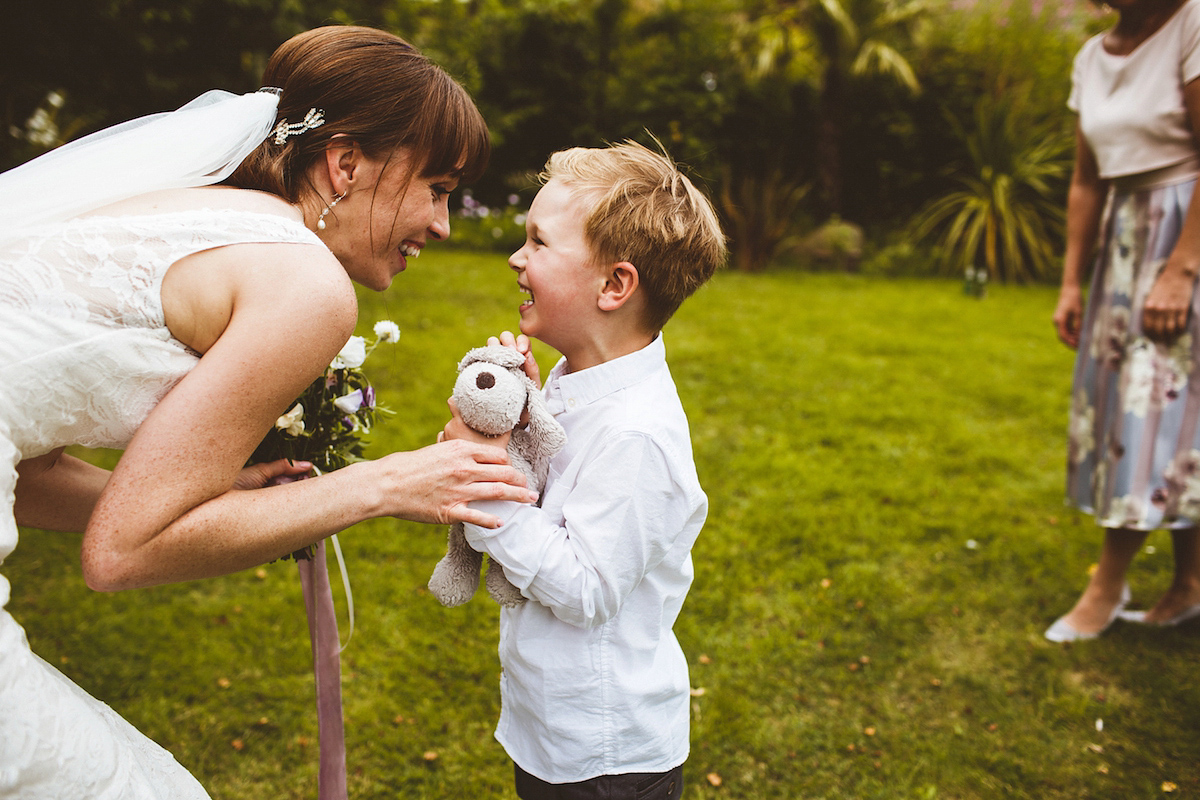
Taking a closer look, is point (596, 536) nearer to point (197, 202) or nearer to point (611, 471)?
point (611, 471)

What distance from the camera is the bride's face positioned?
180cm

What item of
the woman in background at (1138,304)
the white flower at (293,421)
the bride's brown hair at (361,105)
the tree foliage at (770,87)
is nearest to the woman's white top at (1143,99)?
the woman in background at (1138,304)

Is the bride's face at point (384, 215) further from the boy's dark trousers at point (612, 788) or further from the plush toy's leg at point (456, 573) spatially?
the boy's dark trousers at point (612, 788)

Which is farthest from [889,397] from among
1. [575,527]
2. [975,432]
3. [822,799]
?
[575,527]

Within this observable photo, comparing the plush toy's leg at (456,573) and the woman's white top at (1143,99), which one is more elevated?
the woman's white top at (1143,99)

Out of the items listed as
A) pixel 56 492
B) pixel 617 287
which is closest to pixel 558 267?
pixel 617 287

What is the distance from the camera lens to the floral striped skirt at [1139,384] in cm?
307

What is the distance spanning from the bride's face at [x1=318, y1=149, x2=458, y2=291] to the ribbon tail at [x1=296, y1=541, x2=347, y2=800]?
785 mm

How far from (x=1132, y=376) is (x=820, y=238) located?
8.07 m

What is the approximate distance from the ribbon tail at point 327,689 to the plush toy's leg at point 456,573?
1.65 ft

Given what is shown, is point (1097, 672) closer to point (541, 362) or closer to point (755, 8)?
point (541, 362)

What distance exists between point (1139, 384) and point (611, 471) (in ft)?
8.55

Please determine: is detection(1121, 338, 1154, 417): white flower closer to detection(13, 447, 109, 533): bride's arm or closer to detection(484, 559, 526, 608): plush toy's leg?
detection(484, 559, 526, 608): plush toy's leg

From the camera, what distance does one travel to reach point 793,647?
3451 millimetres
